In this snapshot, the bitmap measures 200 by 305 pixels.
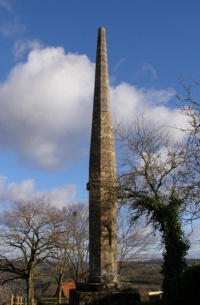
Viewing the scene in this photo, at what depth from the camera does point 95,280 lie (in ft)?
37.3

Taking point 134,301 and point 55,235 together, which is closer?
point 134,301

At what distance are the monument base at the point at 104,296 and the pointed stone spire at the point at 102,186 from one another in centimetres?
30

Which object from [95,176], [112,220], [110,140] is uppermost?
[110,140]

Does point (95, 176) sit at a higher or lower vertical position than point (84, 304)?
higher

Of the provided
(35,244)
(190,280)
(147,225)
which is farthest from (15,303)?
(190,280)

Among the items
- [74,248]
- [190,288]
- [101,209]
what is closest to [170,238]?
[190,288]

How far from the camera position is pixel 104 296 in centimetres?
1059

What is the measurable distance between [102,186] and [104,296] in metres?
3.55

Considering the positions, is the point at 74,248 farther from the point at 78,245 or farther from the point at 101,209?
the point at 101,209

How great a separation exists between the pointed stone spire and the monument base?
30cm

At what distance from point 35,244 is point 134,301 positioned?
53.4ft

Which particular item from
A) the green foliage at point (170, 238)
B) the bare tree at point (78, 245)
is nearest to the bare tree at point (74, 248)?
the bare tree at point (78, 245)

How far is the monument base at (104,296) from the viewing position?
10.4 metres

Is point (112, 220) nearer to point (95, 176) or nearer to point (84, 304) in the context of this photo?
point (95, 176)
